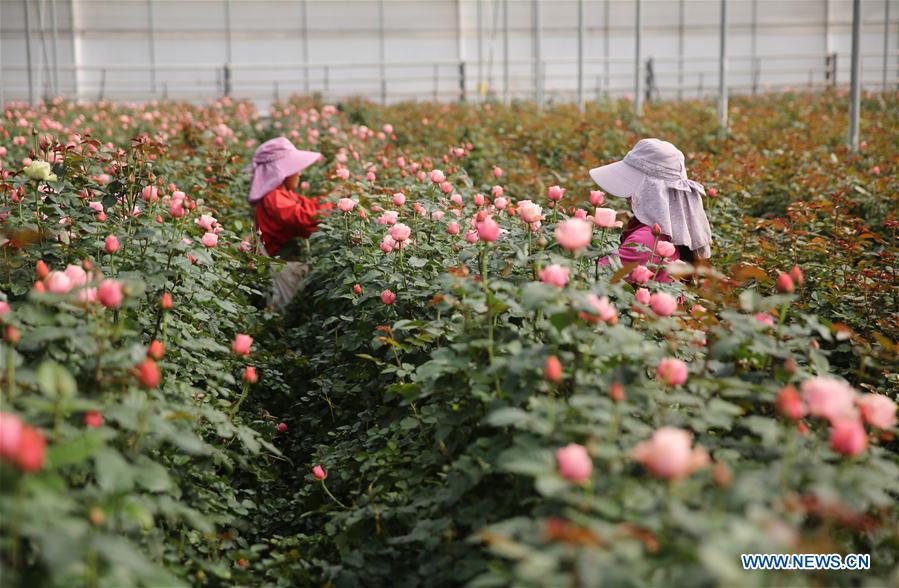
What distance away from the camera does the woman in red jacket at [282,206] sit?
4.48 m

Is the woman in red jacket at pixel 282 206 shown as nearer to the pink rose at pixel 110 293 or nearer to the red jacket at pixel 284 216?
the red jacket at pixel 284 216

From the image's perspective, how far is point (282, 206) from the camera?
14.7ft

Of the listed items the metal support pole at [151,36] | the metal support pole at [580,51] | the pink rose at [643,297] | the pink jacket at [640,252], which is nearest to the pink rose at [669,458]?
the pink rose at [643,297]

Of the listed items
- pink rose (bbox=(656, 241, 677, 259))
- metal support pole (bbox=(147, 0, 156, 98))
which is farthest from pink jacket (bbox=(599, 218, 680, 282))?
metal support pole (bbox=(147, 0, 156, 98))

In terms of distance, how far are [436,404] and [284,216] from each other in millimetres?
2342

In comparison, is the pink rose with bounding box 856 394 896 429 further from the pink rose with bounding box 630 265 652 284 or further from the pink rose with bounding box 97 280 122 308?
the pink rose with bounding box 97 280 122 308

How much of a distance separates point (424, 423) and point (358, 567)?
0.46 meters

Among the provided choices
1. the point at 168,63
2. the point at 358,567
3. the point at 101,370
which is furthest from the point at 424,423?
the point at 168,63

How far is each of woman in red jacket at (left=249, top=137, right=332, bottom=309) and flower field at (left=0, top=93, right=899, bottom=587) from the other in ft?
0.56

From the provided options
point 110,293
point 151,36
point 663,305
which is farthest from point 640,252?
point 151,36

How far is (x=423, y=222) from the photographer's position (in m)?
3.30

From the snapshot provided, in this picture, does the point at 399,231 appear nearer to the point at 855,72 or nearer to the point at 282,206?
the point at 282,206

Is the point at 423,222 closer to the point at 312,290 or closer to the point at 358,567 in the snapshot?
the point at 312,290

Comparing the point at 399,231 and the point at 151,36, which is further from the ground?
the point at 151,36
